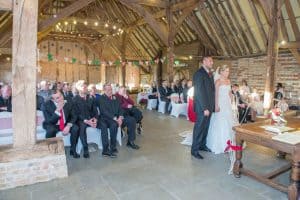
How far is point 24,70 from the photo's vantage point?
2.77 metres

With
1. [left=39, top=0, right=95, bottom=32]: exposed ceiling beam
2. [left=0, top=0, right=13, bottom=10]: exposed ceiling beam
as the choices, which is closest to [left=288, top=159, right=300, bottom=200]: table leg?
[left=0, top=0, right=13, bottom=10]: exposed ceiling beam

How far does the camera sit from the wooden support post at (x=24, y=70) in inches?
107

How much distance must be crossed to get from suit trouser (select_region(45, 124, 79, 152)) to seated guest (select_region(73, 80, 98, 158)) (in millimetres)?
77

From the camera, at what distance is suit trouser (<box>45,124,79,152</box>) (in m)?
3.66

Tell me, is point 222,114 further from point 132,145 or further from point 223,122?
point 132,145

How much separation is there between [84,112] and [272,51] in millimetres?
5111

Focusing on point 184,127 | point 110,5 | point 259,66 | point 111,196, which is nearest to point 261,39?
point 259,66

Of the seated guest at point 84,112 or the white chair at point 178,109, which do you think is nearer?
the seated guest at point 84,112

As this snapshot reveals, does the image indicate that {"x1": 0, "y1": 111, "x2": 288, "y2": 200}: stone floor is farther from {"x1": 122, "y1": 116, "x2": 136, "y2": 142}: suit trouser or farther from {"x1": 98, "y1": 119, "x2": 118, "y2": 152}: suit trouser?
{"x1": 122, "y1": 116, "x2": 136, "y2": 142}: suit trouser

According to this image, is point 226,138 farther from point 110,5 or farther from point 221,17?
point 110,5

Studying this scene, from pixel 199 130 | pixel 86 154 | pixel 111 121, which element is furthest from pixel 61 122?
pixel 199 130

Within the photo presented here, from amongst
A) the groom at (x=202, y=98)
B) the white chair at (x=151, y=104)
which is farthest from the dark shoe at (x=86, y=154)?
Answer: the white chair at (x=151, y=104)

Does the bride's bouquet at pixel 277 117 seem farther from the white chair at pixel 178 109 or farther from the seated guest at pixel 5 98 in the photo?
the seated guest at pixel 5 98

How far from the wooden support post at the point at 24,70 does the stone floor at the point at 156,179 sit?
0.68 meters
